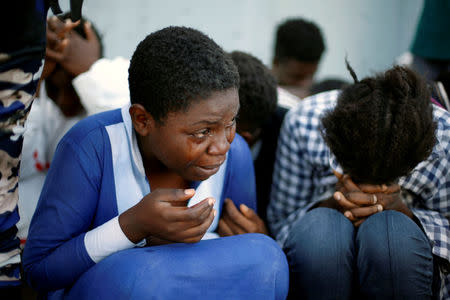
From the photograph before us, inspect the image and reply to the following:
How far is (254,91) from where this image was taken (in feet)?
5.65

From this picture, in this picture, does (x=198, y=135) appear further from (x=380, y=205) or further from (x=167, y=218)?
(x=380, y=205)

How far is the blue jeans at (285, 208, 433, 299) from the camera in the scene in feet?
4.19

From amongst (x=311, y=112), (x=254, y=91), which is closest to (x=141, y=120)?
(x=254, y=91)

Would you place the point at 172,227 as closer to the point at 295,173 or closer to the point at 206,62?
the point at 206,62

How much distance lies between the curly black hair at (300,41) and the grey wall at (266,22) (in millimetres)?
328

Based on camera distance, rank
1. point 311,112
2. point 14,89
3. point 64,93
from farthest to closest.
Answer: point 64,93
point 311,112
point 14,89

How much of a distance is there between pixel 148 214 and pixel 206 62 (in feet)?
1.38

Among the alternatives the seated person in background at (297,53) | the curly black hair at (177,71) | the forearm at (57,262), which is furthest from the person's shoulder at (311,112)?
the seated person in background at (297,53)

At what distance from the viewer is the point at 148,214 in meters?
1.09

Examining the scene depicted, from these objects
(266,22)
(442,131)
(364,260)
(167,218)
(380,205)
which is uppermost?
(266,22)

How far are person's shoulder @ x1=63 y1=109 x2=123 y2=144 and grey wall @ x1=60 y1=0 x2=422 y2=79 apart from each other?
1.53 metres

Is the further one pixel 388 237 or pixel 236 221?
pixel 236 221

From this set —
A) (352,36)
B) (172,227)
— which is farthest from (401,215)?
(352,36)

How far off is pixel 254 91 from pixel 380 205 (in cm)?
66
